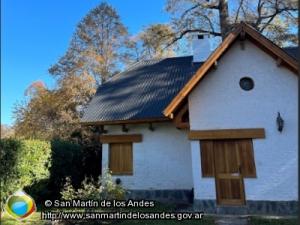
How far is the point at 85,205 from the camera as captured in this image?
8797mm

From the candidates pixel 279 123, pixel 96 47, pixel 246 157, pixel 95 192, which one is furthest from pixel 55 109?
pixel 279 123

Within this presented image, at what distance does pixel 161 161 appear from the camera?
39.5 feet

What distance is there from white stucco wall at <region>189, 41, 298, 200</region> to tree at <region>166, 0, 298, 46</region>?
37.2 feet

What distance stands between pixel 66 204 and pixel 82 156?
5191 millimetres

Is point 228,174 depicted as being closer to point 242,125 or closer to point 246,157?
point 246,157

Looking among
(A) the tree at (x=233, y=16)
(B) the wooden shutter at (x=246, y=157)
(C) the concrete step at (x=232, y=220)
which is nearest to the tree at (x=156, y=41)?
(A) the tree at (x=233, y=16)

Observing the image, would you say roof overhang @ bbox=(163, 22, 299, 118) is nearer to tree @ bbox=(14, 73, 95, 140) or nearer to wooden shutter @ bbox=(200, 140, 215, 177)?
wooden shutter @ bbox=(200, 140, 215, 177)

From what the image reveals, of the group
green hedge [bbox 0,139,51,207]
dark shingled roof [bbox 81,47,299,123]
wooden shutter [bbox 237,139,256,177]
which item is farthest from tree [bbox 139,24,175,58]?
green hedge [bbox 0,139,51,207]

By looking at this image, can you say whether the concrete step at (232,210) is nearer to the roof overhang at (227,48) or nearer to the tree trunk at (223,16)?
the roof overhang at (227,48)

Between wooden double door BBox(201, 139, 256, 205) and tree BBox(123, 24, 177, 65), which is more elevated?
tree BBox(123, 24, 177, 65)

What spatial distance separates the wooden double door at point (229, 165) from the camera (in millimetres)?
9633

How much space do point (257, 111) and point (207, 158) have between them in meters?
2.37

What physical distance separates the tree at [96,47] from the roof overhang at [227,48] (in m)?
16.2

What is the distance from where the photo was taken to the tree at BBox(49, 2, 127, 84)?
25109mm
